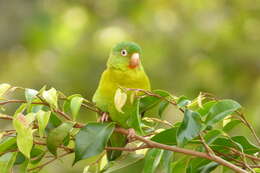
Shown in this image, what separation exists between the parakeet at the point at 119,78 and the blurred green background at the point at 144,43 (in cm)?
312

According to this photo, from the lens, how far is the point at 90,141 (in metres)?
2.04

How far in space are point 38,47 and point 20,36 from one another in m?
0.37

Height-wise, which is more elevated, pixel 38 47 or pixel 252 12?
pixel 252 12

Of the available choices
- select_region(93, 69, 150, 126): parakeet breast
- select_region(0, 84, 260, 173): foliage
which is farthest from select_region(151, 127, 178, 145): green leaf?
select_region(93, 69, 150, 126): parakeet breast

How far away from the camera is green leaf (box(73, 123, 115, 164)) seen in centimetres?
203

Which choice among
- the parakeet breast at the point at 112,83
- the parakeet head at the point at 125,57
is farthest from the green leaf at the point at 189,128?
the parakeet head at the point at 125,57

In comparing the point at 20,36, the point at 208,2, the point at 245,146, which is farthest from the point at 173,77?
the point at 245,146

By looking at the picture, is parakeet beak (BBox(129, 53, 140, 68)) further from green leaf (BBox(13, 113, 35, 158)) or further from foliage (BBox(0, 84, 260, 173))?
green leaf (BBox(13, 113, 35, 158))

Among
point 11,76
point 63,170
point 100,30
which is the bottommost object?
point 63,170

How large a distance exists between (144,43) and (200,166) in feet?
18.9

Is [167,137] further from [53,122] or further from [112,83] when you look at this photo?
[112,83]

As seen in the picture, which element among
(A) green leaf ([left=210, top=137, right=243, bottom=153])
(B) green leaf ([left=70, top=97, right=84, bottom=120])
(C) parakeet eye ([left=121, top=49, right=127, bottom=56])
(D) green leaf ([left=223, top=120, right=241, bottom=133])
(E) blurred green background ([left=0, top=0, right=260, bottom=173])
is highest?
(C) parakeet eye ([left=121, top=49, right=127, bottom=56])

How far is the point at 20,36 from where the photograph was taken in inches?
339

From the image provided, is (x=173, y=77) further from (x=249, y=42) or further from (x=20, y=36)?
(x=20, y=36)
